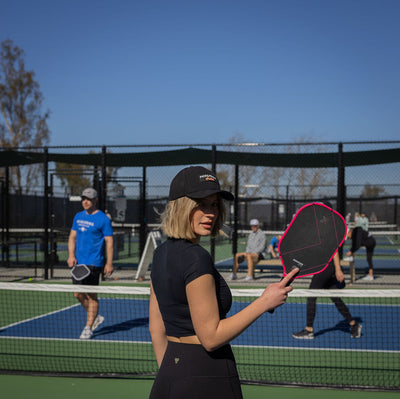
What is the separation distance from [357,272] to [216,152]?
5885mm

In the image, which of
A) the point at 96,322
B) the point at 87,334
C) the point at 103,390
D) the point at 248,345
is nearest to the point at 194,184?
the point at 103,390

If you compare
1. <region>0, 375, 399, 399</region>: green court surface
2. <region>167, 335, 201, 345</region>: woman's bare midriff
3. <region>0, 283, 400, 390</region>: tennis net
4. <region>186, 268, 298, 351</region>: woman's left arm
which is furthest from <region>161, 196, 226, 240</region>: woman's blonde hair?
<region>0, 375, 399, 399</region>: green court surface

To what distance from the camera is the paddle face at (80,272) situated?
636cm

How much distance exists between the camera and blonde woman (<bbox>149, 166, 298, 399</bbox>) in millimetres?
1708

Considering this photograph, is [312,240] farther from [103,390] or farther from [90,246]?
[90,246]

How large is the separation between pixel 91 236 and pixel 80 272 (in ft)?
1.67

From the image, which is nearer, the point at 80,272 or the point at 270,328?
the point at 80,272

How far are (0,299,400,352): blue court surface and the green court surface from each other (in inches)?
58.7

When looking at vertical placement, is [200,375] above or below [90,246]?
above

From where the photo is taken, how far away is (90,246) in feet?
21.5

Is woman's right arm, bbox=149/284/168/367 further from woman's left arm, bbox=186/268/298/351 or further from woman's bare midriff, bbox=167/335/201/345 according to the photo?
woman's left arm, bbox=186/268/298/351

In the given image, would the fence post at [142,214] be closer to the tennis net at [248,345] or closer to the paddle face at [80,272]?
the tennis net at [248,345]

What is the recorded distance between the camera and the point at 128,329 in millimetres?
7000

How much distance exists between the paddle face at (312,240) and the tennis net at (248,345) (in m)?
2.37
